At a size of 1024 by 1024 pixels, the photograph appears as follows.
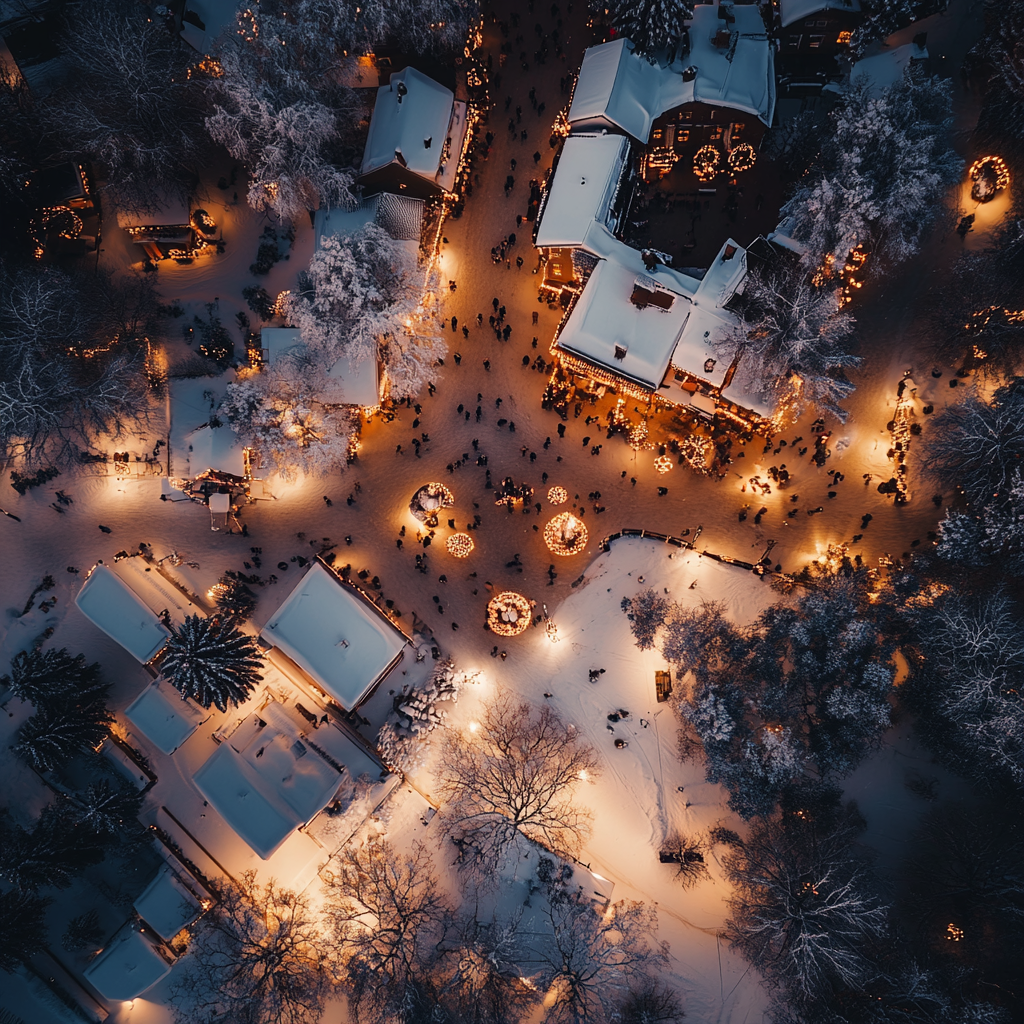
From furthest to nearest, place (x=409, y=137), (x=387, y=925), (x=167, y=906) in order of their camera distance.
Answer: (x=409, y=137)
(x=167, y=906)
(x=387, y=925)

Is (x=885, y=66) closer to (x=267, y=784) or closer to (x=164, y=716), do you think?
(x=267, y=784)

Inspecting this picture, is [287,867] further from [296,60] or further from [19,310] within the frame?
[296,60]

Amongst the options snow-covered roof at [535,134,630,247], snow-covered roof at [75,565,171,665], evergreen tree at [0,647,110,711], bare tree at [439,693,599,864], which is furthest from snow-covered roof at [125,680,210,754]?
snow-covered roof at [535,134,630,247]

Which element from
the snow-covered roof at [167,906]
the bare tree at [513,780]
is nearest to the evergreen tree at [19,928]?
the snow-covered roof at [167,906]

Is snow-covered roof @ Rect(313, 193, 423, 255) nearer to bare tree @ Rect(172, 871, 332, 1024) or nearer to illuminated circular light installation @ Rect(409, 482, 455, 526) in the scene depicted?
illuminated circular light installation @ Rect(409, 482, 455, 526)

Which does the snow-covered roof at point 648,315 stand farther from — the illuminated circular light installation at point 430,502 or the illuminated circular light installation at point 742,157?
the illuminated circular light installation at point 430,502

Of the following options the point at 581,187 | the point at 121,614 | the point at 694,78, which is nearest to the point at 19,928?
the point at 121,614

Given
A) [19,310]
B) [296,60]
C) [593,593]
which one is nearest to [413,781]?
[593,593]
